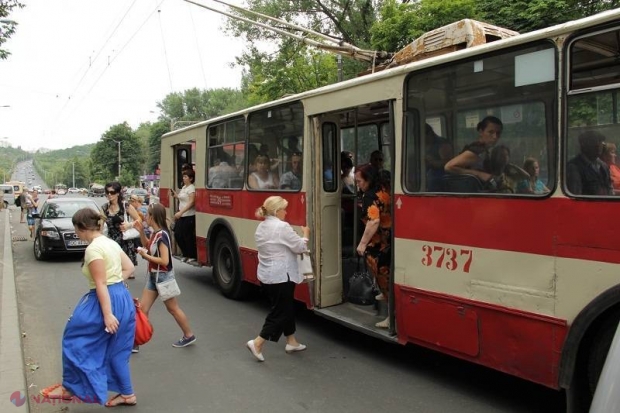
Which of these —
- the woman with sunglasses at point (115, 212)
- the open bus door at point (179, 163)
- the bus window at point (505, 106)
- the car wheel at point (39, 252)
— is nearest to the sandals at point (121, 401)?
the bus window at point (505, 106)

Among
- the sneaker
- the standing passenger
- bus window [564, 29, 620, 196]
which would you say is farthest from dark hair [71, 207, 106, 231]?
the standing passenger

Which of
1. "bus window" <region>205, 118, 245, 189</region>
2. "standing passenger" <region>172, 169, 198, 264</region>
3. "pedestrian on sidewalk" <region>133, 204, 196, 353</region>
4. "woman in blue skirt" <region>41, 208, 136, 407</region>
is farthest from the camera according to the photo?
"standing passenger" <region>172, 169, 198, 264</region>

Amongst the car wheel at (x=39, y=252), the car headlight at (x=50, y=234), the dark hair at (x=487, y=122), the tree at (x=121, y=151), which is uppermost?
the tree at (x=121, y=151)

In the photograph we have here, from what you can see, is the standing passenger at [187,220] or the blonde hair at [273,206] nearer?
the blonde hair at [273,206]

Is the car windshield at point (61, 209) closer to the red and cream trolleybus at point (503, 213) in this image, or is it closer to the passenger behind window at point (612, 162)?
the red and cream trolleybus at point (503, 213)

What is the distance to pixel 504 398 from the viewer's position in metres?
4.21

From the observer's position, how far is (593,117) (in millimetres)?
3293

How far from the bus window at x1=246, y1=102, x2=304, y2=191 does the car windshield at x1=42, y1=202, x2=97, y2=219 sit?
23.7 ft

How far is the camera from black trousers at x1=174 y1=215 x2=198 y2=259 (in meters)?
9.24

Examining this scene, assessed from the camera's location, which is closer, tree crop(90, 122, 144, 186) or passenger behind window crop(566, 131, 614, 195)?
passenger behind window crop(566, 131, 614, 195)

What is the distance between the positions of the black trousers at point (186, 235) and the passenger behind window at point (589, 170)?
6.96 meters

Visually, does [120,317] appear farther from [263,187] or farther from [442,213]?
[263,187]

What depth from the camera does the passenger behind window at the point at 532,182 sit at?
11.6 feet

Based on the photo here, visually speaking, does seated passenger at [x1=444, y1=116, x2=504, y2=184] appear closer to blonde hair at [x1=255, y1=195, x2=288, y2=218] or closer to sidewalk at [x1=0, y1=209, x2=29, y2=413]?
blonde hair at [x1=255, y1=195, x2=288, y2=218]
